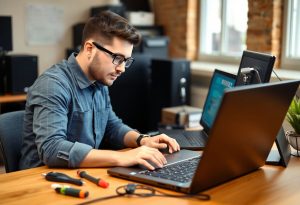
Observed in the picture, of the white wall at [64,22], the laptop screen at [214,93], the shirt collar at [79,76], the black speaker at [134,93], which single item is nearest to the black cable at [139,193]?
the shirt collar at [79,76]

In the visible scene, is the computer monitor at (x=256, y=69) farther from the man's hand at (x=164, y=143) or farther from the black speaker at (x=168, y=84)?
the black speaker at (x=168, y=84)

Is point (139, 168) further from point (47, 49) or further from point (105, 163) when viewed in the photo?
point (47, 49)

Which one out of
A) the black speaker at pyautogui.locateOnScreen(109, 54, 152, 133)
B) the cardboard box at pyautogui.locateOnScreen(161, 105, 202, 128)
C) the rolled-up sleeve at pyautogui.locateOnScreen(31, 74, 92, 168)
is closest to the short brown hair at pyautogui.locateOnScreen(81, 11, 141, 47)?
the rolled-up sleeve at pyautogui.locateOnScreen(31, 74, 92, 168)

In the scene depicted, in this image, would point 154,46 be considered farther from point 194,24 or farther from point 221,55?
point 221,55

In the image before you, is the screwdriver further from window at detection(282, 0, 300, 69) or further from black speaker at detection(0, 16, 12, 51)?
black speaker at detection(0, 16, 12, 51)

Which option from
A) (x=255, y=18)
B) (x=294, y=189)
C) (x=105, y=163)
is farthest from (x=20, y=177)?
(x=255, y=18)

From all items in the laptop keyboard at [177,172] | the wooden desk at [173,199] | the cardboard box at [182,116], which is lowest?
the cardboard box at [182,116]

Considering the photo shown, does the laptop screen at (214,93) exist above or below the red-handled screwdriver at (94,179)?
above

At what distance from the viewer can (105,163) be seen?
57.4 inches

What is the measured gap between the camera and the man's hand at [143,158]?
1.40 metres

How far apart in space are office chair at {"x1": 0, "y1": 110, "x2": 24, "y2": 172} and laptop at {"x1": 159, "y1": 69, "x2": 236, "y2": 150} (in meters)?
0.68

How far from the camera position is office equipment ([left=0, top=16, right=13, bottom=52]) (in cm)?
372

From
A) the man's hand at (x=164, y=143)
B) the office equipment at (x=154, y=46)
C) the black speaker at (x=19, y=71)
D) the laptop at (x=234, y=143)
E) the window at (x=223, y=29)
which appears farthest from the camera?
the office equipment at (x=154, y=46)

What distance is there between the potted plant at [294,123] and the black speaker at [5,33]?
2.79 m
